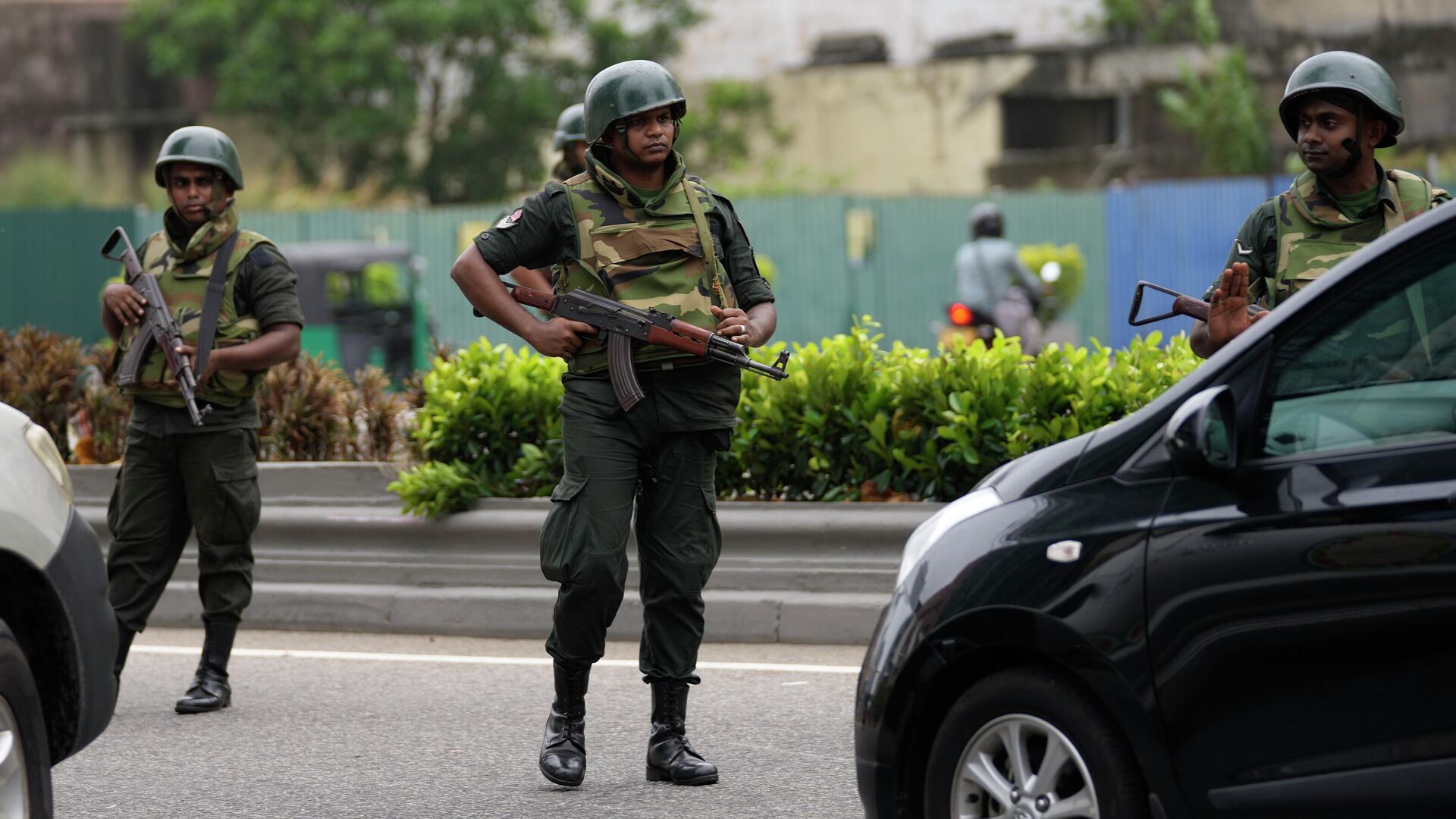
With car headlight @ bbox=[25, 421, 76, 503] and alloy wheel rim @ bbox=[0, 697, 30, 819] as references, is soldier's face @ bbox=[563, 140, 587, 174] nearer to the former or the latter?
car headlight @ bbox=[25, 421, 76, 503]

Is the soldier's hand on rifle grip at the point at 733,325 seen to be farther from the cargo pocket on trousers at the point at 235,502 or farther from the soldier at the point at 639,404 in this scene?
the cargo pocket on trousers at the point at 235,502

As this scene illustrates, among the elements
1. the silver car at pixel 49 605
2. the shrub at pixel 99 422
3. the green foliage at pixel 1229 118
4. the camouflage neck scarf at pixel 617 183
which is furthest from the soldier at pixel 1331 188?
the green foliage at pixel 1229 118

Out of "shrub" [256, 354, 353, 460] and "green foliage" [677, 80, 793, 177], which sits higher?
"green foliage" [677, 80, 793, 177]

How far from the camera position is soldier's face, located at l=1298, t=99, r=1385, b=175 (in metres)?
5.46

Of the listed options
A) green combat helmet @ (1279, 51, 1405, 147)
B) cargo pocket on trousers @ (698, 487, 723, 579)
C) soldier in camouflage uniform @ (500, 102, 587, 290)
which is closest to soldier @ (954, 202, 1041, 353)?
soldier in camouflage uniform @ (500, 102, 587, 290)

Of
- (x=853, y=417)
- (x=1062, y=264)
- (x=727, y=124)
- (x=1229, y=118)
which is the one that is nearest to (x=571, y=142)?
(x=853, y=417)

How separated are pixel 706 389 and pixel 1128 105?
33.3m

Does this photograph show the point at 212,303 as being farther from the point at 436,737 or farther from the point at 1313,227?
the point at 1313,227

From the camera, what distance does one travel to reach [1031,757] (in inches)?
153

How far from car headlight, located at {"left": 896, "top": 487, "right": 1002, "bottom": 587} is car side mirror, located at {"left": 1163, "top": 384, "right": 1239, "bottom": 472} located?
0.50 meters

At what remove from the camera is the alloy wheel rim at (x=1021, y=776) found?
3812 mm

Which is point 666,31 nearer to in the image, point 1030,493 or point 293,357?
point 293,357

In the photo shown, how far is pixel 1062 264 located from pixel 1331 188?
20023mm

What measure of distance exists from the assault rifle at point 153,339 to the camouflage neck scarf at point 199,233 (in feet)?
0.45
